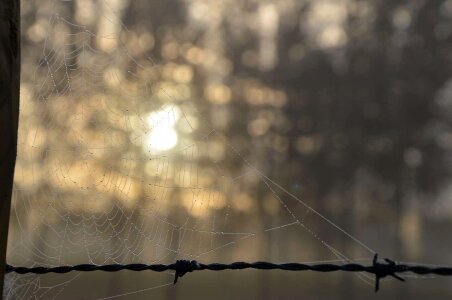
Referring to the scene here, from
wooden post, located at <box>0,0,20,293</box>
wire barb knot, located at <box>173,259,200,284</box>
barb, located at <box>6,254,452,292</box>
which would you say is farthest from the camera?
wire barb knot, located at <box>173,259,200,284</box>

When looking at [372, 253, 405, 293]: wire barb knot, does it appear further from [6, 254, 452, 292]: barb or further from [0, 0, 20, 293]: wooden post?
[0, 0, 20, 293]: wooden post

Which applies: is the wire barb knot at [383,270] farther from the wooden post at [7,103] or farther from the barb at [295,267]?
the wooden post at [7,103]

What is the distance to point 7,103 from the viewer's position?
1.96 ft

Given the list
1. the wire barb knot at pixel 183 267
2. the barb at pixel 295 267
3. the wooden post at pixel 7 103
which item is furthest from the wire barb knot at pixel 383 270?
the wooden post at pixel 7 103

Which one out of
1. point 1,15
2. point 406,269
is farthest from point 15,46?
point 406,269

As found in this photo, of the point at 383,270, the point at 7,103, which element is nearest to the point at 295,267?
the point at 383,270

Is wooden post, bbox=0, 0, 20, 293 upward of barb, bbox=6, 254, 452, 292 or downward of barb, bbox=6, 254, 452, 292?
upward

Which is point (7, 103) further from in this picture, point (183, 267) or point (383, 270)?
point (383, 270)

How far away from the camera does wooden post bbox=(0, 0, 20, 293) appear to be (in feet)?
1.95

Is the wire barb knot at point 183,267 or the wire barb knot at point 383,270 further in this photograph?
the wire barb knot at point 183,267

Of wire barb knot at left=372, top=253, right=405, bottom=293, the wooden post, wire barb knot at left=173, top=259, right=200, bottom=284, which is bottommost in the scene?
wire barb knot at left=173, top=259, right=200, bottom=284

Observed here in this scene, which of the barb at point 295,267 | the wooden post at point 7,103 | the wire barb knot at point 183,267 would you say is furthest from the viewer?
the wire barb knot at point 183,267

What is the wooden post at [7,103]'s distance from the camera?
59cm

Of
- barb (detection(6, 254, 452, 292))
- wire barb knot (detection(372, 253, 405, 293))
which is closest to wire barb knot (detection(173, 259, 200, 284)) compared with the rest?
barb (detection(6, 254, 452, 292))
